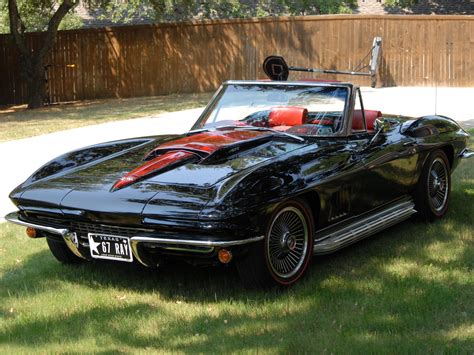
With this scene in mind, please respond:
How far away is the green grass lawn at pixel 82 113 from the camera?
1734 centimetres

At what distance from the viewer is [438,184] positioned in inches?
299

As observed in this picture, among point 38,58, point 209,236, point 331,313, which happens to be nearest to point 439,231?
point 331,313

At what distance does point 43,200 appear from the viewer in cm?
576

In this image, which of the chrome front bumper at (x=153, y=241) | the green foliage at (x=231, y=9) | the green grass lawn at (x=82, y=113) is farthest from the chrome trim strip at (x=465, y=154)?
the green foliage at (x=231, y=9)

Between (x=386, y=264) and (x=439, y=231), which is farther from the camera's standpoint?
(x=439, y=231)

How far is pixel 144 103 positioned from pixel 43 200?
56.7ft

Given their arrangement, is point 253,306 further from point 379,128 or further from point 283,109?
point 379,128

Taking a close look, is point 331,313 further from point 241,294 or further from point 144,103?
point 144,103

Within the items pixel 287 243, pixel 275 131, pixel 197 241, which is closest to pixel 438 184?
pixel 275 131

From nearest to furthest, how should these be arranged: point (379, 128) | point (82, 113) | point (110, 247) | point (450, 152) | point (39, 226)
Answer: point (110, 247)
point (39, 226)
point (379, 128)
point (450, 152)
point (82, 113)

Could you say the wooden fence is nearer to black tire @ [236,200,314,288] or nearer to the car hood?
the car hood

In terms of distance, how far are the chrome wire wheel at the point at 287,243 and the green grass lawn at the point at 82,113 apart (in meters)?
10.9

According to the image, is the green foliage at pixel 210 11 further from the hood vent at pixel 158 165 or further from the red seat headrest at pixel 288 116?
the hood vent at pixel 158 165

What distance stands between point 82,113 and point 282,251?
51.4ft
